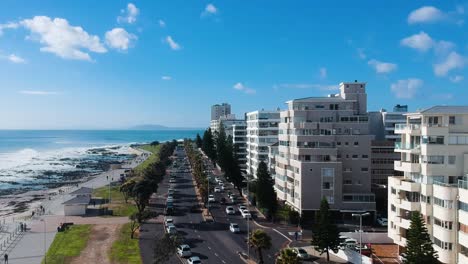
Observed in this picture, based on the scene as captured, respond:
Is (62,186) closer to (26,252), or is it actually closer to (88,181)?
(88,181)

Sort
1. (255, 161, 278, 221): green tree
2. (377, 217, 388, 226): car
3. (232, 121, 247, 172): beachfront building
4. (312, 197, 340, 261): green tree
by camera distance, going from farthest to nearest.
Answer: (232, 121, 247, 172): beachfront building → (255, 161, 278, 221): green tree → (377, 217, 388, 226): car → (312, 197, 340, 261): green tree

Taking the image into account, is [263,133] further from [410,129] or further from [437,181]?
[437,181]

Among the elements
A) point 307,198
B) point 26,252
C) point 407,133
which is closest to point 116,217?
point 26,252

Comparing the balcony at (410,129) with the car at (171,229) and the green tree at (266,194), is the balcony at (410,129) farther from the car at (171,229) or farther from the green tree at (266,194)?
the car at (171,229)

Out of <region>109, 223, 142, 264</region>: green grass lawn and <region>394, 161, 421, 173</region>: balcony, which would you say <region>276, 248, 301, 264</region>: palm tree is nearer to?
<region>394, 161, 421, 173</region>: balcony

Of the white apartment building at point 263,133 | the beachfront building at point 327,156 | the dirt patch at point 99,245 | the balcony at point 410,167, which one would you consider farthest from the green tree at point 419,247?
the white apartment building at point 263,133

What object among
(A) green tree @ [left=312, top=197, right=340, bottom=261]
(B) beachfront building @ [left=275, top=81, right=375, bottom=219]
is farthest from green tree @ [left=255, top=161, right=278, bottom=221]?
(A) green tree @ [left=312, top=197, right=340, bottom=261]
